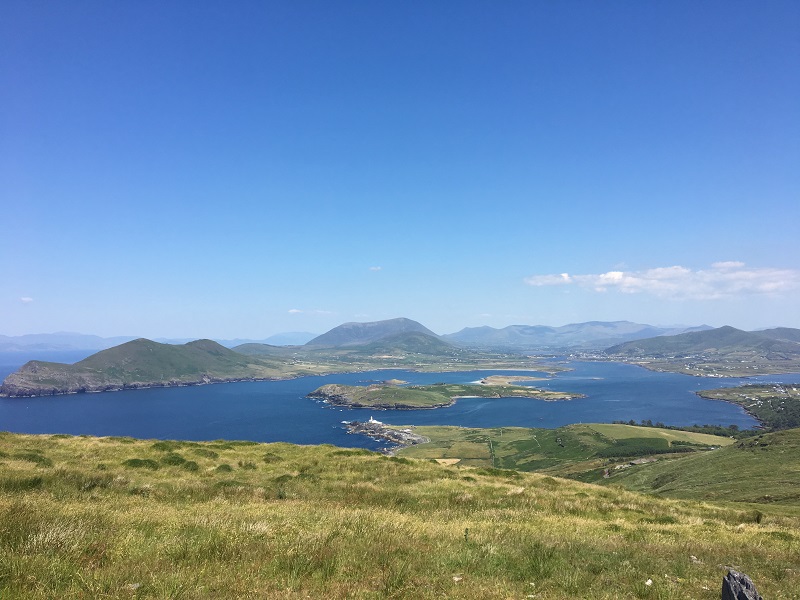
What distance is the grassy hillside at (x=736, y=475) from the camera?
51.3 metres

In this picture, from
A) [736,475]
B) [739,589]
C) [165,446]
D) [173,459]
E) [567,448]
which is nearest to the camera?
[739,589]

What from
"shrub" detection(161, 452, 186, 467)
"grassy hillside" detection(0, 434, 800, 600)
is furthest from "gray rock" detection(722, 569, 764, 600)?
"shrub" detection(161, 452, 186, 467)

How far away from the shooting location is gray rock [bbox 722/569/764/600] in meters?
8.34

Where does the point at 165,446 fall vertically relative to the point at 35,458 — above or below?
below

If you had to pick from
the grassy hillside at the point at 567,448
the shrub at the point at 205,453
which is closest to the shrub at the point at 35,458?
the shrub at the point at 205,453

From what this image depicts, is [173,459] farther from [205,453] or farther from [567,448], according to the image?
[567,448]

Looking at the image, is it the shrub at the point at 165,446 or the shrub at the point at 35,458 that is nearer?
the shrub at the point at 35,458

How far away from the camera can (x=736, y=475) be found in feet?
224

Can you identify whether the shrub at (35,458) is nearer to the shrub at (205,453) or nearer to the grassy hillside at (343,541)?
the grassy hillside at (343,541)

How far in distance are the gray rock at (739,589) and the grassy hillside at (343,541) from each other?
4.95 feet

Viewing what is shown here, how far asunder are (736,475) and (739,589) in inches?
3148

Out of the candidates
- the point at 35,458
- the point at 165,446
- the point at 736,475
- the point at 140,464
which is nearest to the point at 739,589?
the point at 140,464

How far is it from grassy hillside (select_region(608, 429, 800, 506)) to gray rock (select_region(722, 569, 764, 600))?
134 feet

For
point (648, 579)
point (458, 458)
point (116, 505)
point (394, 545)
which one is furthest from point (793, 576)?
point (458, 458)
